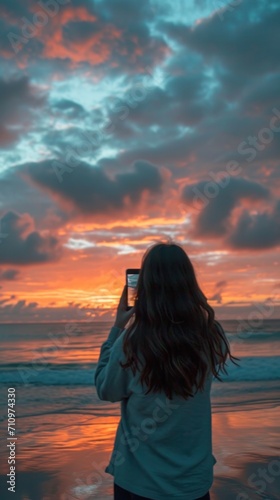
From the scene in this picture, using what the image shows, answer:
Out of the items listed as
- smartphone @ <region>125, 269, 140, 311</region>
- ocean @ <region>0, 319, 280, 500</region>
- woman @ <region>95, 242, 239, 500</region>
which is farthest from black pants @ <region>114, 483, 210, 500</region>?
ocean @ <region>0, 319, 280, 500</region>

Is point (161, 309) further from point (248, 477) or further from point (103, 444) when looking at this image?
point (103, 444)

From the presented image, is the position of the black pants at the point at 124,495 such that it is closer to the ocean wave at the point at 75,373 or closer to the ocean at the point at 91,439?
the ocean at the point at 91,439

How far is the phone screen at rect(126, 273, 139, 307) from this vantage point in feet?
7.18

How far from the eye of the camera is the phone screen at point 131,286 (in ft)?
7.18

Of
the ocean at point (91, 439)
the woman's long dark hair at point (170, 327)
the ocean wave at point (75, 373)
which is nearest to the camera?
Answer: the woman's long dark hair at point (170, 327)

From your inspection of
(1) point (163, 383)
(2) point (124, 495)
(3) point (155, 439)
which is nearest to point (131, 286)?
(1) point (163, 383)

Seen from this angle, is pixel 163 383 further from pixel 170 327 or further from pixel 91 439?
pixel 91 439

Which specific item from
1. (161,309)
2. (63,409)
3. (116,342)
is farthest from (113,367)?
(63,409)

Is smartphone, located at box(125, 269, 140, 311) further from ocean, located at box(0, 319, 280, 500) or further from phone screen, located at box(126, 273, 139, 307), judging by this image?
ocean, located at box(0, 319, 280, 500)

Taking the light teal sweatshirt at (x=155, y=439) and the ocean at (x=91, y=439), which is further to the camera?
the ocean at (x=91, y=439)

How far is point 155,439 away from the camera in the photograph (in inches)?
78.7

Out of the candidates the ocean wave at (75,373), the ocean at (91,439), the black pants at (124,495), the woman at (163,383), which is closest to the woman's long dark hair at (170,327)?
the woman at (163,383)

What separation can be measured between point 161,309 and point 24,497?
13.8ft

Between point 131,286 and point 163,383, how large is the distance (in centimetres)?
42
